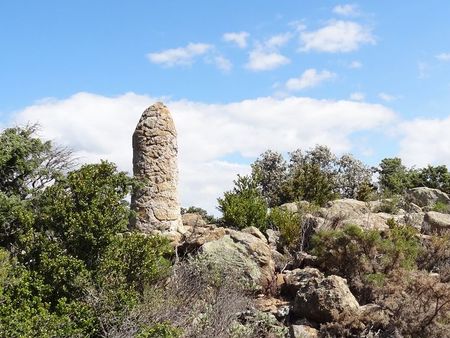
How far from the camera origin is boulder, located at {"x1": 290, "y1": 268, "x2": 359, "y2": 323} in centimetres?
1268

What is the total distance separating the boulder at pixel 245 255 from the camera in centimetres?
1478

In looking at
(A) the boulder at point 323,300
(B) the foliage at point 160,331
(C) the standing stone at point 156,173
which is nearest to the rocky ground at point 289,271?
(A) the boulder at point 323,300

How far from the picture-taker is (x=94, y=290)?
1191 cm

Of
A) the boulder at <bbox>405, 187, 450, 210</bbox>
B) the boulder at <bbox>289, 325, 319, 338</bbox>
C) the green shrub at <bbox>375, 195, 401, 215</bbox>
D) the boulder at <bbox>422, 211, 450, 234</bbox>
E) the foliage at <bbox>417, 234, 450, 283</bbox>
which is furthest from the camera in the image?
the boulder at <bbox>405, 187, 450, 210</bbox>

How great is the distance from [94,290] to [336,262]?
6.32 meters

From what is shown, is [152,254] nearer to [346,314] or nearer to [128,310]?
[128,310]

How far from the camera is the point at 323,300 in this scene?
12.7 metres

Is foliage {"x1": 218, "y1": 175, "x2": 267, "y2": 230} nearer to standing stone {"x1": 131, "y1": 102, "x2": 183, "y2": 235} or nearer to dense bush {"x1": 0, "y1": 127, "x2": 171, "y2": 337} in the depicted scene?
standing stone {"x1": 131, "y1": 102, "x2": 183, "y2": 235}

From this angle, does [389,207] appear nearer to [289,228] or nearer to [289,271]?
[289,228]

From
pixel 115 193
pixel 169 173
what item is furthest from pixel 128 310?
pixel 169 173

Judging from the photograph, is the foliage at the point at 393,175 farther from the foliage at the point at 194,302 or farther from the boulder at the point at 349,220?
the foliage at the point at 194,302

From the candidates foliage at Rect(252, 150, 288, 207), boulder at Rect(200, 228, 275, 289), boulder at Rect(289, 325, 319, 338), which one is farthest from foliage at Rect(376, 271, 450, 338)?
foliage at Rect(252, 150, 288, 207)

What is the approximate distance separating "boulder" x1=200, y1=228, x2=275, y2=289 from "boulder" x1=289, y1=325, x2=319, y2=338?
6.73 feet

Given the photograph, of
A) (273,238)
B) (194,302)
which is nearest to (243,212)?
(273,238)
